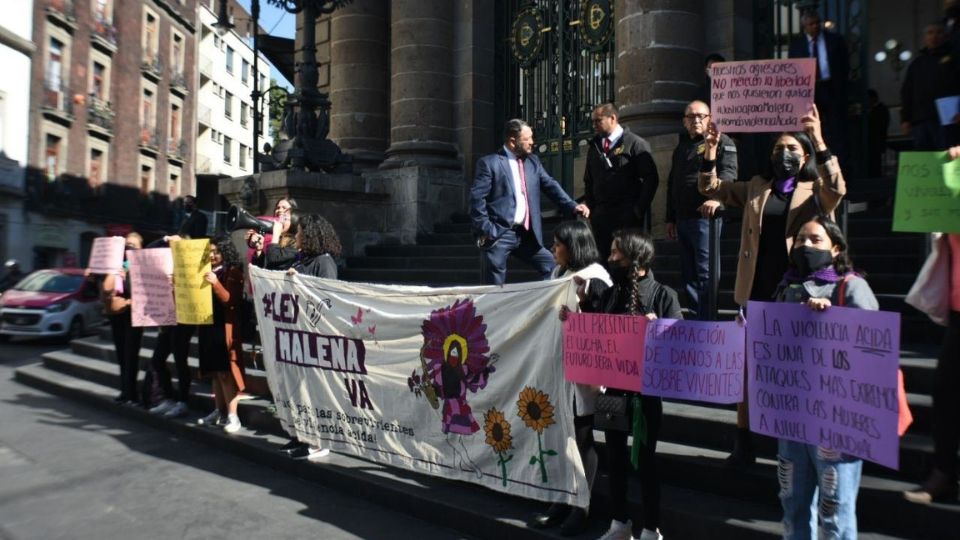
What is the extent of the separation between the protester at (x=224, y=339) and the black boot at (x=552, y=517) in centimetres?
386

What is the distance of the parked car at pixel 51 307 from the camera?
16.6 metres

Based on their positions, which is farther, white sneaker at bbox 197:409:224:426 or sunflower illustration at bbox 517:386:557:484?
white sneaker at bbox 197:409:224:426

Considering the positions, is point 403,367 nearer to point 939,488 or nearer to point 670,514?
point 670,514

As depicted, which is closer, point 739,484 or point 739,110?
point 739,484

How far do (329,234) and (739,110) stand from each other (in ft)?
11.6

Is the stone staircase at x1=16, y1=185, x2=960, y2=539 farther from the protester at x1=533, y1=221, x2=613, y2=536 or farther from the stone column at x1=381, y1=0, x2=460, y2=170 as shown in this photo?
the stone column at x1=381, y1=0, x2=460, y2=170

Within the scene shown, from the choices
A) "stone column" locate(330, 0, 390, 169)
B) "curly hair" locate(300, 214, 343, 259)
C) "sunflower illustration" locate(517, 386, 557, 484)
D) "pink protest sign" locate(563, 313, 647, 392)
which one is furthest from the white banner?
"stone column" locate(330, 0, 390, 169)

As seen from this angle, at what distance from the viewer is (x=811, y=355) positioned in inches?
140

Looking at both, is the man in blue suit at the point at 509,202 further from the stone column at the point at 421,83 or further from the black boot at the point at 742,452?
the stone column at the point at 421,83

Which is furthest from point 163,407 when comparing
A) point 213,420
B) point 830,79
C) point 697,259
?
point 830,79

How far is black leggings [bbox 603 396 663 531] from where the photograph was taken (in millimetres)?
4188

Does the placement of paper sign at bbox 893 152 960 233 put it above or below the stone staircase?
above

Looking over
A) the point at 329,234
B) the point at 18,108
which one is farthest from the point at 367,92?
the point at 18,108

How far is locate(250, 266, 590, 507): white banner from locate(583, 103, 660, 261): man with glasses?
5.79ft
